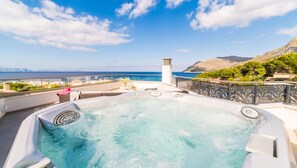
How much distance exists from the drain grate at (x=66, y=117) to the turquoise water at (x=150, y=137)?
0.08m

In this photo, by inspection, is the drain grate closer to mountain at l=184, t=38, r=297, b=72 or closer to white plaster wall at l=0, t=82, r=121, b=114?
white plaster wall at l=0, t=82, r=121, b=114

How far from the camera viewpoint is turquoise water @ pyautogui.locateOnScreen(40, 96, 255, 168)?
147 cm

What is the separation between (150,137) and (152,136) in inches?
1.6

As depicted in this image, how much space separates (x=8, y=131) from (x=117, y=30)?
9.11m

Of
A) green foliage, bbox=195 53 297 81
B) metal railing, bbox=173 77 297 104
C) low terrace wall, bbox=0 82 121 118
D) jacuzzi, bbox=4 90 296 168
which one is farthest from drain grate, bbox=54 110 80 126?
green foliage, bbox=195 53 297 81

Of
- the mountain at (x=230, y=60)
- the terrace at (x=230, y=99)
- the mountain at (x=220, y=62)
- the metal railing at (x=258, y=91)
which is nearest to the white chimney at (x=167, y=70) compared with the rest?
the terrace at (x=230, y=99)

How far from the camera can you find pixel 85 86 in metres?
5.74

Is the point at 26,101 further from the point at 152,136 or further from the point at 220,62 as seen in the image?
the point at 220,62

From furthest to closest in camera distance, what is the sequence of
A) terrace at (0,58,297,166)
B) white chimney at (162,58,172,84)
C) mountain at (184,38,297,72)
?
1. mountain at (184,38,297,72)
2. white chimney at (162,58,172,84)
3. terrace at (0,58,297,166)

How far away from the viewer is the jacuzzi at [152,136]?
1.17m

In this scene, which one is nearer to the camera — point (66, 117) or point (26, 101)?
point (66, 117)

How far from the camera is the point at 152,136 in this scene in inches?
80.6

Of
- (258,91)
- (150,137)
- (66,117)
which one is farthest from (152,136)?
(258,91)

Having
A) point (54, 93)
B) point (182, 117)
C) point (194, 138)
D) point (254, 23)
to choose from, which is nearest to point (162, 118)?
point (182, 117)
